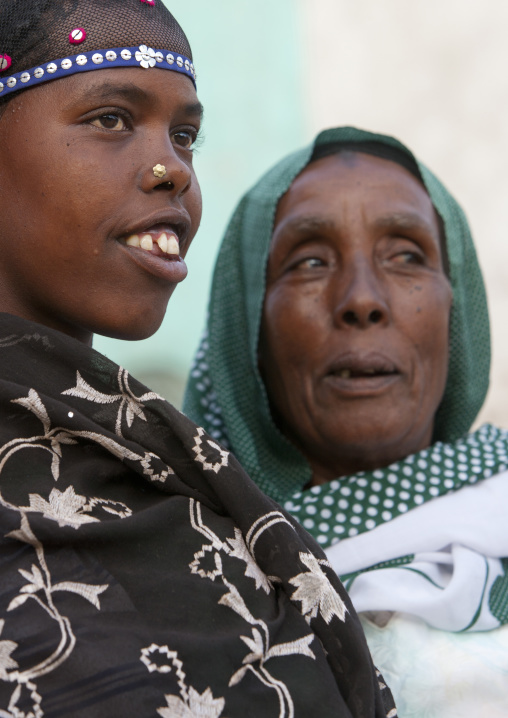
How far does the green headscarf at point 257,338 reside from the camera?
2756mm

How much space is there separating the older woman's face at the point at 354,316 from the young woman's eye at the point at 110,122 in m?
1.07

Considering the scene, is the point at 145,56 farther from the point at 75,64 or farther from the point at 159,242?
the point at 159,242

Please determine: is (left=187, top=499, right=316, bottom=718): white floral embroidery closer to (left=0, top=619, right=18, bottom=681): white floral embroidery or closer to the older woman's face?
(left=0, top=619, right=18, bottom=681): white floral embroidery

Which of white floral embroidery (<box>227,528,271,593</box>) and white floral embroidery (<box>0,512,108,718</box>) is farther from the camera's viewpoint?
white floral embroidery (<box>227,528,271,593</box>)

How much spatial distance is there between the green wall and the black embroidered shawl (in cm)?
305

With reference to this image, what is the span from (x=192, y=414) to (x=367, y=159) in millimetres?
951

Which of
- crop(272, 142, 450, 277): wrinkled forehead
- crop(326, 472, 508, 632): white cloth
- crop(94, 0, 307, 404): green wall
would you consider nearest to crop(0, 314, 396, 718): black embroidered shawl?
crop(326, 472, 508, 632): white cloth

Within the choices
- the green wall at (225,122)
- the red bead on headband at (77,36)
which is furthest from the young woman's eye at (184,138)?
the green wall at (225,122)

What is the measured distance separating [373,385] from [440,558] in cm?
49

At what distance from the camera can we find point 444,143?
5.45 m

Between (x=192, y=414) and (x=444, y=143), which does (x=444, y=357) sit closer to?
(x=192, y=414)

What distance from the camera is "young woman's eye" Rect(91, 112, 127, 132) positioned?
5.31 feet

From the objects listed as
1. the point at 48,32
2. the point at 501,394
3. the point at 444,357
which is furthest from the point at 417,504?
the point at 501,394

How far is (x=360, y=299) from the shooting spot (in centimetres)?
255
